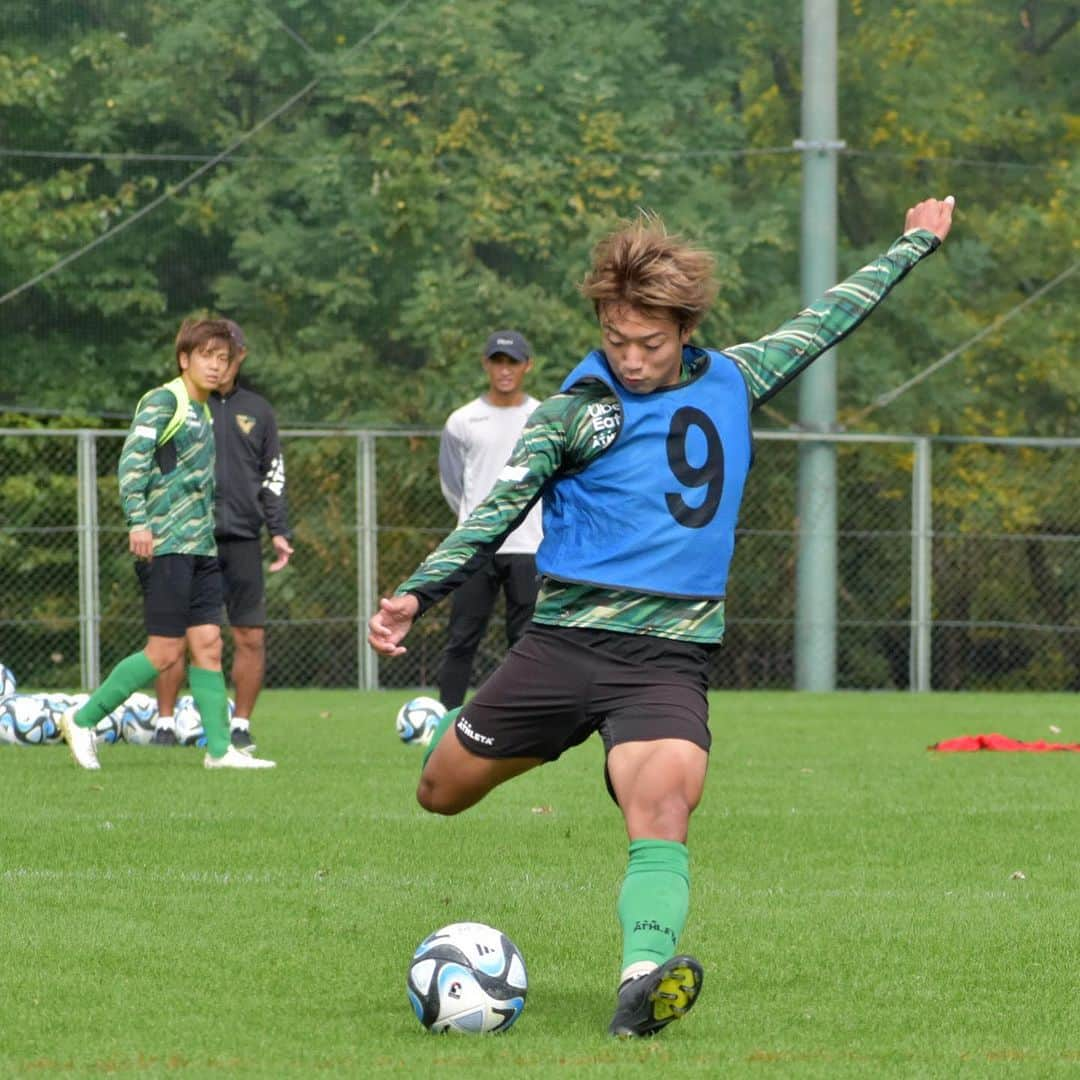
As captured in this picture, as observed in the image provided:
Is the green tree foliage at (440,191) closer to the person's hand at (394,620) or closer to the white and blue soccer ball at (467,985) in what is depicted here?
the person's hand at (394,620)

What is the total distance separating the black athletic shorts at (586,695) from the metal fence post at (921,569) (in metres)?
14.9

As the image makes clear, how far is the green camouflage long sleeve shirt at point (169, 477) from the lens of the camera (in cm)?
1070

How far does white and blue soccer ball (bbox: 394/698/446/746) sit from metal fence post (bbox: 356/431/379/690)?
21.6ft

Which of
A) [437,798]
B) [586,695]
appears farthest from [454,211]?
[586,695]

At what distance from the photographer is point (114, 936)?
251 inches

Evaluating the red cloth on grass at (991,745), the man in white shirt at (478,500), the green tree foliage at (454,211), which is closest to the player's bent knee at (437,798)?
the man in white shirt at (478,500)

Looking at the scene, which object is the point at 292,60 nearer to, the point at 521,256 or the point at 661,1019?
the point at 521,256

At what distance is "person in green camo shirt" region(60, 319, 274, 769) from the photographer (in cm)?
1071

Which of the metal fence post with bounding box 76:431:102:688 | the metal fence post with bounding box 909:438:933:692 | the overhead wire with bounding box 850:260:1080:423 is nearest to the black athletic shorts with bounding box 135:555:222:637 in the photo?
the metal fence post with bounding box 76:431:102:688

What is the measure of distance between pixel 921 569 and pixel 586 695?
50.0 feet

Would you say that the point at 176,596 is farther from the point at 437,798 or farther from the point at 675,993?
the point at 675,993

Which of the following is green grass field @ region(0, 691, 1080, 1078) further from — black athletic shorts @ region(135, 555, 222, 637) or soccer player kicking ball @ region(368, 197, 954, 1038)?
black athletic shorts @ region(135, 555, 222, 637)

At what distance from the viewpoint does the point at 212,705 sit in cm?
1110

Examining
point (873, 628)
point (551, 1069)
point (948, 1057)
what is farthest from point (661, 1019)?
point (873, 628)
